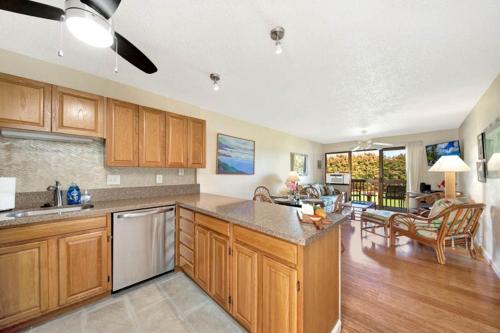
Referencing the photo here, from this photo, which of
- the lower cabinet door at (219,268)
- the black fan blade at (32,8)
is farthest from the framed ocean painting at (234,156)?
the black fan blade at (32,8)

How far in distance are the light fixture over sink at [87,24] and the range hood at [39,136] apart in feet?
4.51

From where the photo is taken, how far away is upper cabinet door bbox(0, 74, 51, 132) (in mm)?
1621

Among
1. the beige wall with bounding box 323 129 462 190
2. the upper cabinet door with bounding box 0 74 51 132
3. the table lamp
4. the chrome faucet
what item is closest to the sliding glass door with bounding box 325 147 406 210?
the beige wall with bounding box 323 129 462 190

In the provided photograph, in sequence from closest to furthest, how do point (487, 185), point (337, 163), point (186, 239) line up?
point (186, 239) → point (487, 185) → point (337, 163)

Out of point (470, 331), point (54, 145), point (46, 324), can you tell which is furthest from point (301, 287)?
point (54, 145)

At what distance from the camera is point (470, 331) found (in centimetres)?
154

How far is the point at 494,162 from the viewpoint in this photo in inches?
91.9

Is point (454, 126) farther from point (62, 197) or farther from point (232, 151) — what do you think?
point (62, 197)

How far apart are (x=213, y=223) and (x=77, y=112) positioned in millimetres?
1817

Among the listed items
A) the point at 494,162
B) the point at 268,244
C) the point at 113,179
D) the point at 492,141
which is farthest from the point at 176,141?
the point at 492,141

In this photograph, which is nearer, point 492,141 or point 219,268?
point 219,268

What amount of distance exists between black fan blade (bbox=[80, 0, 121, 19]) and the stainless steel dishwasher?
1709mm

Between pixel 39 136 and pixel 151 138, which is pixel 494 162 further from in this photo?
pixel 39 136

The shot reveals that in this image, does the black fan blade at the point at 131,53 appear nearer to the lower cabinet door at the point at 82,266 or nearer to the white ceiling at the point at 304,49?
the white ceiling at the point at 304,49
